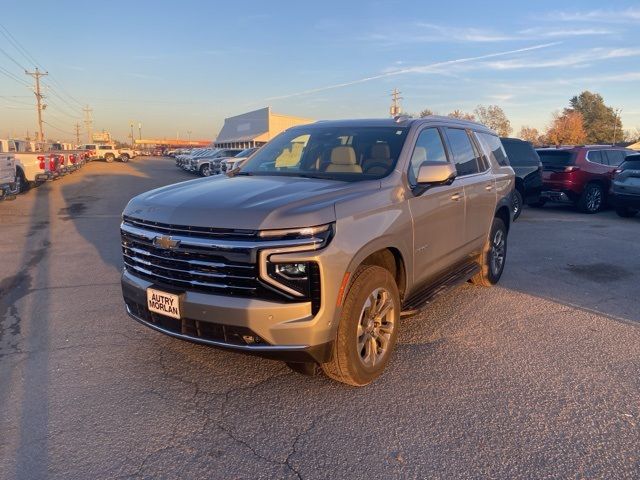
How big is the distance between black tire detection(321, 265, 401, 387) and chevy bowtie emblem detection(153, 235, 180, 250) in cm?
119

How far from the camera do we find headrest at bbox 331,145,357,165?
14.6ft

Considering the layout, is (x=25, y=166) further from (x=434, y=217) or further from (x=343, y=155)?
(x=434, y=217)

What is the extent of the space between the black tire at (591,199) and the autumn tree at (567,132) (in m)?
63.5

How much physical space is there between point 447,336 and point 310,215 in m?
2.21

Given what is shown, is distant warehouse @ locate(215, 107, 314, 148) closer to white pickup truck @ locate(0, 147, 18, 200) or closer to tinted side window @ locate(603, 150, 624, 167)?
white pickup truck @ locate(0, 147, 18, 200)

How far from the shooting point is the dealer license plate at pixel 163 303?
3424 mm

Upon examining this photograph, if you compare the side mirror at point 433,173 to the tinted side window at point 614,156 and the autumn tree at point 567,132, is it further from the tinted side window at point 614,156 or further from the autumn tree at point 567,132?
the autumn tree at point 567,132

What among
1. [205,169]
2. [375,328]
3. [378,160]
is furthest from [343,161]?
[205,169]

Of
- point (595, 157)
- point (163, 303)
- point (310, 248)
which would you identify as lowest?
point (163, 303)

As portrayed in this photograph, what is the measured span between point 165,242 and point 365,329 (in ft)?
4.99

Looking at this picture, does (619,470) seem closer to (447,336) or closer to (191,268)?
(447,336)

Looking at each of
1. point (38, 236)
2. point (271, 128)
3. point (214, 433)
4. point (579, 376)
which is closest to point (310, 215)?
point (214, 433)

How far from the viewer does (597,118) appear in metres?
85.4

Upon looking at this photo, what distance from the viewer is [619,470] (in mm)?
2777
